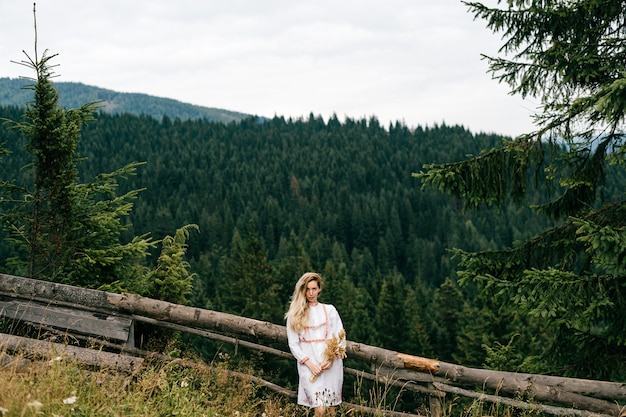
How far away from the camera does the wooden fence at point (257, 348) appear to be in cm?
495

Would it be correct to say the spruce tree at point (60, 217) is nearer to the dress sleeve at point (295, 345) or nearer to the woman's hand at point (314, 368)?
the dress sleeve at point (295, 345)

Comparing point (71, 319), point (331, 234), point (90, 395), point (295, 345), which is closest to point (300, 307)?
point (295, 345)

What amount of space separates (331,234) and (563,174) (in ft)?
436

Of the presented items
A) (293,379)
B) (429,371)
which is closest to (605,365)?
(429,371)

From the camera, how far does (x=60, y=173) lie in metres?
8.30

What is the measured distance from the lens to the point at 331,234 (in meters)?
140

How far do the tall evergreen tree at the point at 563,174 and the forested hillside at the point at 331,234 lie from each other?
29.7m

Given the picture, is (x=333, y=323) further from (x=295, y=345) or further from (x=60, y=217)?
(x=60, y=217)

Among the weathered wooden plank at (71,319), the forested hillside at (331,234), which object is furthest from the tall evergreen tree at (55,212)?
the forested hillside at (331,234)

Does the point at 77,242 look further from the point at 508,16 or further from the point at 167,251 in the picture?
the point at 508,16

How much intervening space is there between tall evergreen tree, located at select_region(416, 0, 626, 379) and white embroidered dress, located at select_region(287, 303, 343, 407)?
2.61 m

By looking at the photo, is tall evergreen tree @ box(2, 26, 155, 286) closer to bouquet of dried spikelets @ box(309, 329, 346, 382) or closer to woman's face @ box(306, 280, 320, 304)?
woman's face @ box(306, 280, 320, 304)

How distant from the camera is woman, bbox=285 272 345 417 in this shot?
201 inches

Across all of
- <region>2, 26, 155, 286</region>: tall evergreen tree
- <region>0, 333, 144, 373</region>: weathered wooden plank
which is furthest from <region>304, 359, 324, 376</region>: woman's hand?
<region>2, 26, 155, 286</region>: tall evergreen tree
